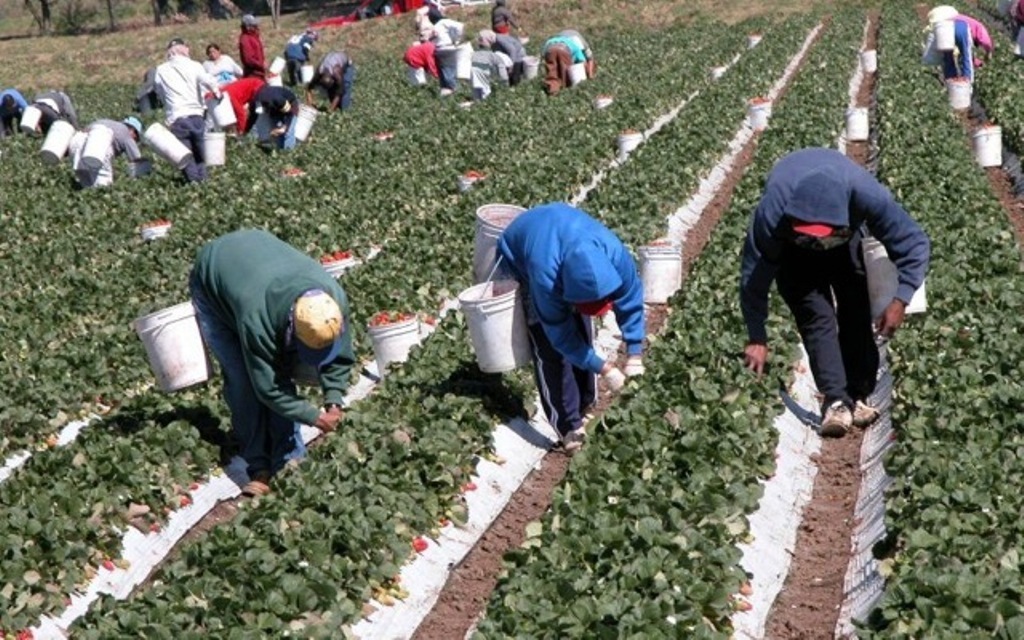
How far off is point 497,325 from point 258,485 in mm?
1398

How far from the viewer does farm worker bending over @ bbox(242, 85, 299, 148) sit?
17.5 metres

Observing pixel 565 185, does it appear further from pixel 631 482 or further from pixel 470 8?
pixel 470 8

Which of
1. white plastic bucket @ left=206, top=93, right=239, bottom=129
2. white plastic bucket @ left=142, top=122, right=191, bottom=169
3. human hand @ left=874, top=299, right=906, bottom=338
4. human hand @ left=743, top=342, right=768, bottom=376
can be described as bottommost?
white plastic bucket @ left=206, top=93, right=239, bottom=129

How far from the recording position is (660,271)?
397 inches

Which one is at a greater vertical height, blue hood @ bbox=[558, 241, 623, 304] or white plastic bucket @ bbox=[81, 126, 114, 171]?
blue hood @ bbox=[558, 241, 623, 304]

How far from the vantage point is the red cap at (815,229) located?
20.1 feet

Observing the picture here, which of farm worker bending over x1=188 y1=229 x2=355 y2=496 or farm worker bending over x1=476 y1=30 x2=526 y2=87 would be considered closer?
farm worker bending over x1=188 y1=229 x2=355 y2=496

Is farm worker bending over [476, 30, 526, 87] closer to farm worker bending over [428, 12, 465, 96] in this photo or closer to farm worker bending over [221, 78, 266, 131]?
farm worker bending over [428, 12, 465, 96]

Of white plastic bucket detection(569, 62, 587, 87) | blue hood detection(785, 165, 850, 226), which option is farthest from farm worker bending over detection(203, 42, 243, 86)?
blue hood detection(785, 165, 850, 226)

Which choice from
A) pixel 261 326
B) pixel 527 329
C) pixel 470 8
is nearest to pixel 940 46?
pixel 527 329

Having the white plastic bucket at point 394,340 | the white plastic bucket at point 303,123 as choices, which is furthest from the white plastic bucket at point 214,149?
the white plastic bucket at point 394,340

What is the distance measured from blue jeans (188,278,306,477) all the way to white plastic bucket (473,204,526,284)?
1335 mm

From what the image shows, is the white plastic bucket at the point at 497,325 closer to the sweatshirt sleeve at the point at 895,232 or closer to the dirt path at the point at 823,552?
the dirt path at the point at 823,552

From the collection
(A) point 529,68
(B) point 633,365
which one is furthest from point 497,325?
(A) point 529,68
